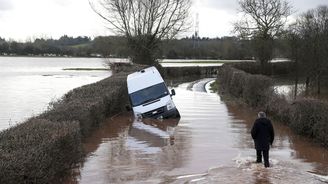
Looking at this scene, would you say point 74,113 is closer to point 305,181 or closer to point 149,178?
point 149,178

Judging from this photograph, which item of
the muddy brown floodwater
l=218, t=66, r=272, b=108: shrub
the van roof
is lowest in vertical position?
the muddy brown floodwater

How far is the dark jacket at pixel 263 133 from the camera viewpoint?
13.6 m

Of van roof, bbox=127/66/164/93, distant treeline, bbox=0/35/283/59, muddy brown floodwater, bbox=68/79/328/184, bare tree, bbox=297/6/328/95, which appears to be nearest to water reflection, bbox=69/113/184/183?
muddy brown floodwater, bbox=68/79/328/184

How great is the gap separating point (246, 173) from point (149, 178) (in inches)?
95.8

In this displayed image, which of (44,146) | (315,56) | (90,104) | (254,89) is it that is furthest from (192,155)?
(315,56)

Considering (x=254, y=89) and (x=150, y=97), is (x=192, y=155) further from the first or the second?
(x=254, y=89)

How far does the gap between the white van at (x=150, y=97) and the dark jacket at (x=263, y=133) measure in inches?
433

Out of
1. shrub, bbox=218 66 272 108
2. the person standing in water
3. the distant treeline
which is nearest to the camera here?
the person standing in water

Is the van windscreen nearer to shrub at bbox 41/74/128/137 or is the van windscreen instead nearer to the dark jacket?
shrub at bbox 41/74/128/137

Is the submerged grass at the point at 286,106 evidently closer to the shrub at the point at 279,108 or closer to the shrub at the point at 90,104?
the shrub at the point at 279,108

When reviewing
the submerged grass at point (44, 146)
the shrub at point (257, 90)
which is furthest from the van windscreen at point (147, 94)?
the submerged grass at point (44, 146)

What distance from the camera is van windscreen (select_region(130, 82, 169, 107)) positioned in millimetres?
25203

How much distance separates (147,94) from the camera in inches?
999

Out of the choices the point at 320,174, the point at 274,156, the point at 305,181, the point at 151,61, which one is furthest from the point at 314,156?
the point at 151,61
